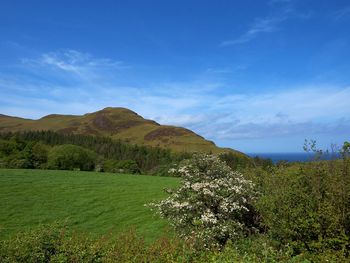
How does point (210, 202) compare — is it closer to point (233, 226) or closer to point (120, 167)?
point (233, 226)

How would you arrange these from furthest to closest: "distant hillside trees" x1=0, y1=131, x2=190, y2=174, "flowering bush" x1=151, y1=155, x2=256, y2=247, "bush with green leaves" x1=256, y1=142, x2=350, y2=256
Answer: "distant hillside trees" x1=0, y1=131, x2=190, y2=174, "flowering bush" x1=151, y1=155, x2=256, y2=247, "bush with green leaves" x1=256, y1=142, x2=350, y2=256

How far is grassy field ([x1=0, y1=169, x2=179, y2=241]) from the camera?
21.0 m

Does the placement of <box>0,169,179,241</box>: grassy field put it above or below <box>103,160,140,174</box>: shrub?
below

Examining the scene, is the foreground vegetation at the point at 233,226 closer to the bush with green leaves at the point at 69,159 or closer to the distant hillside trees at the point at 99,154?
the distant hillside trees at the point at 99,154

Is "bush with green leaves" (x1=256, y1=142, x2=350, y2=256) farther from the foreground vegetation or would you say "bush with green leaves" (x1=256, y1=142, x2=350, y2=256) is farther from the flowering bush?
the flowering bush

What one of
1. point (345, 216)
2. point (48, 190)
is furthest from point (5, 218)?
point (345, 216)

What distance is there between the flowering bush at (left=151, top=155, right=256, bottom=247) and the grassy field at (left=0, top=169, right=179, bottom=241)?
3.03 metres

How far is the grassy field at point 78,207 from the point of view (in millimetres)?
21016

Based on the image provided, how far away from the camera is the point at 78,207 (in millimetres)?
26250

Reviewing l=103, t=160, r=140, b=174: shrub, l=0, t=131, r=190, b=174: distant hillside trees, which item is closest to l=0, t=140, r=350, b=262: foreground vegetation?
Answer: l=0, t=131, r=190, b=174: distant hillside trees

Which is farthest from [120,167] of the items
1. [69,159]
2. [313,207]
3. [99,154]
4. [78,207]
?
[313,207]

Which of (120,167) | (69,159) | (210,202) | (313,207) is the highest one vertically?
(69,159)

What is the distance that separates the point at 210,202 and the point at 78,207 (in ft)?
43.1

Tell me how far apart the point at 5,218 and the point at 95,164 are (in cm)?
6087
